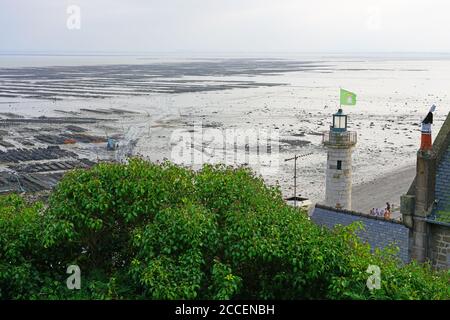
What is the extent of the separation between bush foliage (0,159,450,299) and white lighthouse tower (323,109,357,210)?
16.4 metres

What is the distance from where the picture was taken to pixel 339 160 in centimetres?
2930

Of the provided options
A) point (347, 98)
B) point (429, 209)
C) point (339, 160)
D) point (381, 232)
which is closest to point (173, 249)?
point (429, 209)

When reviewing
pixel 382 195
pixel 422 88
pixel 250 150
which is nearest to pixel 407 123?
pixel 250 150

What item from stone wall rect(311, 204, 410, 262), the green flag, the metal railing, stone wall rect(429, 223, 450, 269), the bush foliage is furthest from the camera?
the green flag

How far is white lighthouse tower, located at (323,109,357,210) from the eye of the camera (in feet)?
95.3

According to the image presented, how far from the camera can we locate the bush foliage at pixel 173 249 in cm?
1070

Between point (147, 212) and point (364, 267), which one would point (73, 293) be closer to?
point (147, 212)

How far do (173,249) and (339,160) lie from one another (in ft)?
63.9

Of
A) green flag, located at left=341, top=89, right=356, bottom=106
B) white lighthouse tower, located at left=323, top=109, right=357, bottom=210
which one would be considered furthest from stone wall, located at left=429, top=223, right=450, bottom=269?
green flag, located at left=341, top=89, right=356, bottom=106

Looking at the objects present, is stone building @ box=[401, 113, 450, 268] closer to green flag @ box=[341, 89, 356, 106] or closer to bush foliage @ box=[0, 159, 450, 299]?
bush foliage @ box=[0, 159, 450, 299]

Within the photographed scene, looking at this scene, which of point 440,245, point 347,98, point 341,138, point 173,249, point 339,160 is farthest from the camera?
point 347,98

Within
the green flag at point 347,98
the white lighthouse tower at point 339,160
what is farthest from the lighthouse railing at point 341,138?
the green flag at point 347,98

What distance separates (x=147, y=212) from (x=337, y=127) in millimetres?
18840

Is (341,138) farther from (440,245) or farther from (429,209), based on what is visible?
(440,245)
